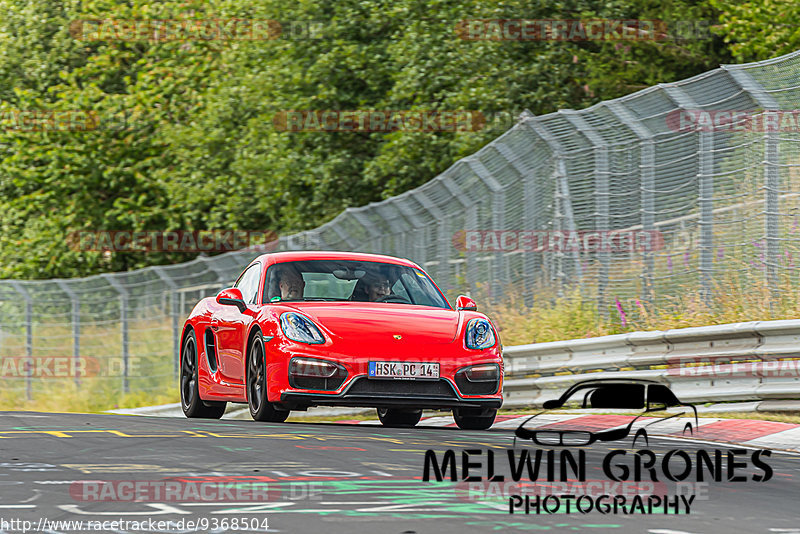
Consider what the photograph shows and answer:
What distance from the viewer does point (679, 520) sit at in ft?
18.5

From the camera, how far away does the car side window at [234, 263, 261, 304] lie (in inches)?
438

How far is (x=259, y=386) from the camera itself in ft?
33.9

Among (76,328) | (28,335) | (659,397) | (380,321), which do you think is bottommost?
(659,397)

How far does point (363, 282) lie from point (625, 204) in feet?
12.9

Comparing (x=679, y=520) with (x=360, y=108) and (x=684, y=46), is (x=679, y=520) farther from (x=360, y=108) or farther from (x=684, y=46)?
(x=360, y=108)

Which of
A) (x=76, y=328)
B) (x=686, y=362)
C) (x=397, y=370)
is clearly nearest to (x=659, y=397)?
(x=686, y=362)

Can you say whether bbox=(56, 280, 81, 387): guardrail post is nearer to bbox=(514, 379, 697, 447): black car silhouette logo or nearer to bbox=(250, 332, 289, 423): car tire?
bbox=(250, 332, 289, 423): car tire

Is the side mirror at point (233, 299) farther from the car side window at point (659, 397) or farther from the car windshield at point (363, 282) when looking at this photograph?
the car side window at point (659, 397)

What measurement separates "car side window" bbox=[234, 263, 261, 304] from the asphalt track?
1.44m

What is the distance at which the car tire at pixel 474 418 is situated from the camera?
10.5m

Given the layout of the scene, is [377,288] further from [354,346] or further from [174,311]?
[174,311]

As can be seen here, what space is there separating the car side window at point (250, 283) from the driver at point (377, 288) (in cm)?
94

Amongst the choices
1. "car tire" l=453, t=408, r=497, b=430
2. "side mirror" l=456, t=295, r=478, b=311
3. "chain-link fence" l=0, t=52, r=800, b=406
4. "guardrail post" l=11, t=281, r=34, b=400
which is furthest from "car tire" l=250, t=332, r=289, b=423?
"guardrail post" l=11, t=281, r=34, b=400

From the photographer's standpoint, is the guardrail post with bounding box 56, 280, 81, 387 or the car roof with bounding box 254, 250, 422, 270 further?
the guardrail post with bounding box 56, 280, 81, 387
